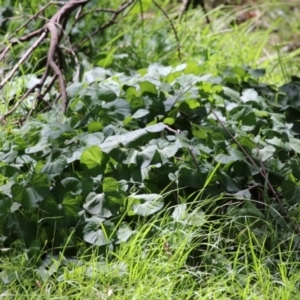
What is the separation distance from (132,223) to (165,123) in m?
0.56

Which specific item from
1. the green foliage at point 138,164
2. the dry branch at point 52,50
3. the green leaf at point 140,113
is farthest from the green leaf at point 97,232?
the dry branch at point 52,50

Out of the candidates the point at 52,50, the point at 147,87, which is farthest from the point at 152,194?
the point at 52,50

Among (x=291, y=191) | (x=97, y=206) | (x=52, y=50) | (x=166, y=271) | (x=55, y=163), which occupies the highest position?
(x=52, y=50)

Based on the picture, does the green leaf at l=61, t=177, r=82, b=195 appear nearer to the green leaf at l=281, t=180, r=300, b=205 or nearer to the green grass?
the green grass

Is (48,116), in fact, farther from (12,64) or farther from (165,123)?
(12,64)

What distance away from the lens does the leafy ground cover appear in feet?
6.96

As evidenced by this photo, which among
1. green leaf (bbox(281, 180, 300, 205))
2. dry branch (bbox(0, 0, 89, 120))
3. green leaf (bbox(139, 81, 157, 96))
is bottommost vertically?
green leaf (bbox(281, 180, 300, 205))

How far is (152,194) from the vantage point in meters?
2.36

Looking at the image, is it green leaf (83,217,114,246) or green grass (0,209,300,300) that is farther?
green leaf (83,217,114,246)

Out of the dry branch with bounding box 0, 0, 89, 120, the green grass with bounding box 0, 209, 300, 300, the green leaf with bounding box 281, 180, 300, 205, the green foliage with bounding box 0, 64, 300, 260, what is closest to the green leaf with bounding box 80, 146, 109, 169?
the green foliage with bounding box 0, 64, 300, 260

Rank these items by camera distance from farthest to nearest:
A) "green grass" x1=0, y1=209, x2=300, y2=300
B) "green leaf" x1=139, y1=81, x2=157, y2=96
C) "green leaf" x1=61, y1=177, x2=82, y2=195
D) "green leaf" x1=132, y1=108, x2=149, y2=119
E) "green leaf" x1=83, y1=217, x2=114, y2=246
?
"green leaf" x1=139, y1=81, x2=157, y2=96 < "green leaf" x1=132, y1=108, x2=149, y2=119 < "green leaf" x1=61, y1=177, x2=82, y2=195 < "green leaf" x1=83, y1=217, x2=114, y2=246 < "green grass" x1=0, y1=209, x2=300, y2=300

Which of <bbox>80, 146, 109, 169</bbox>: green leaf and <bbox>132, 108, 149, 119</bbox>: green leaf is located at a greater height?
<bbox>80, 146, 109, 169</bbox>: green leaf

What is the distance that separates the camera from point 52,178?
2400 millimetres

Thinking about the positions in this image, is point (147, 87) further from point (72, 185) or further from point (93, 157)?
point (72, 185)
